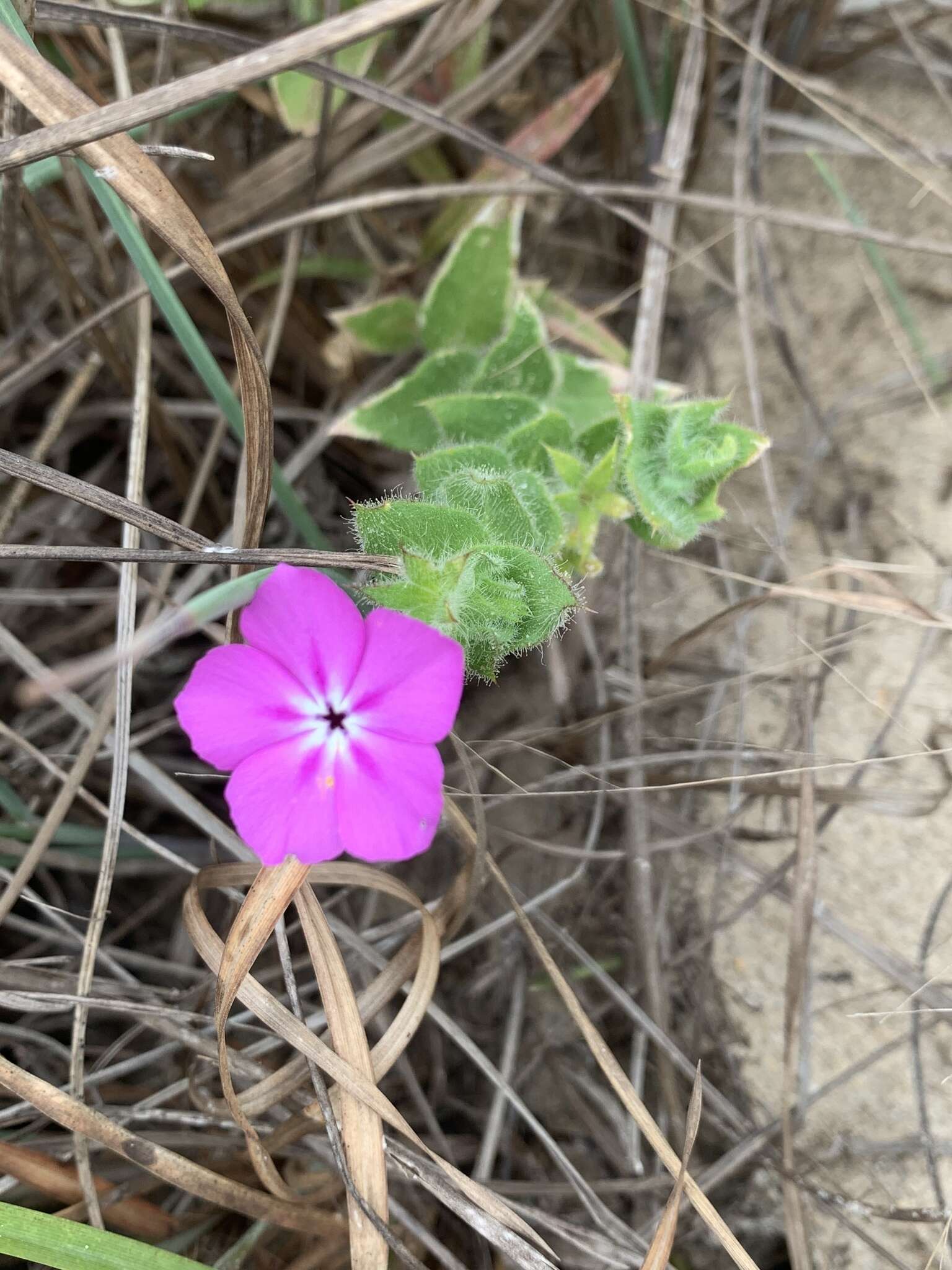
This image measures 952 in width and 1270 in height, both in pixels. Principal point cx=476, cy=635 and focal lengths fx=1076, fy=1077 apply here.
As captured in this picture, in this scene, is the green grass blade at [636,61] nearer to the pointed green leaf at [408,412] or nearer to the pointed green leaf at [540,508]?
the pointed green leaf at [408,412]

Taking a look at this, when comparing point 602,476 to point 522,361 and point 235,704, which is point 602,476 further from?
point 235,704

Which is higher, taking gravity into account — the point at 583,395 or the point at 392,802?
the point at 583,395

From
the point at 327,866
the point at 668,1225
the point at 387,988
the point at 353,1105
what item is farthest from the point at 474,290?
the point at 668,1225

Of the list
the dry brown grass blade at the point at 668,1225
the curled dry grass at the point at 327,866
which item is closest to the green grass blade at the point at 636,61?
the curled dry grass at the point at 327,866

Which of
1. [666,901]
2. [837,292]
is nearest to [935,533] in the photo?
[837,292]

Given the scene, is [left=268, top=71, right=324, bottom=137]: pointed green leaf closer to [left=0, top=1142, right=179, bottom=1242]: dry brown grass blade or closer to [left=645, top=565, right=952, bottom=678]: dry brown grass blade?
[left=645, top=565, right=952, bottom=678]: dry brown grass blade

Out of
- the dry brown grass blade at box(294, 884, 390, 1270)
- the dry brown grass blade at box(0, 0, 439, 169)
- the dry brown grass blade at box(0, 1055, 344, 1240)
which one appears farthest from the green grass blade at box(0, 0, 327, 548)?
the dry brown grass blade at box(0, 1055, 344, 1240)
